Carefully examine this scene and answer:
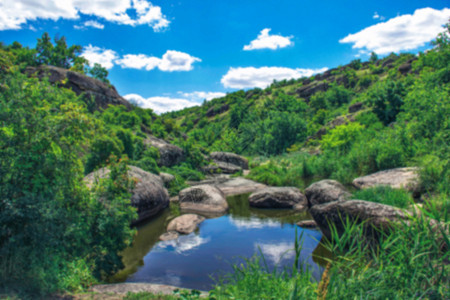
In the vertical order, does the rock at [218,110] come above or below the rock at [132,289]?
above

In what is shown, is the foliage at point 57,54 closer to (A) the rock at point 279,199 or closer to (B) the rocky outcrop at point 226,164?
(B) the rocky outcrop at point 226,164

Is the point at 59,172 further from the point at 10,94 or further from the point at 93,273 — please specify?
the point at 93,273

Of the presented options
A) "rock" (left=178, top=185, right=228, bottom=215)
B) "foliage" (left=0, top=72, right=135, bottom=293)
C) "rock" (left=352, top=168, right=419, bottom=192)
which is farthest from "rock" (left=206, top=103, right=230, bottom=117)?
"foliage" (left=0, top=72, right=135, bottom=293)

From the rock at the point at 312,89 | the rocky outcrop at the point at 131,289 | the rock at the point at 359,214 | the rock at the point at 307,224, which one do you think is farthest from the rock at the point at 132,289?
the rock at the point at 312,89

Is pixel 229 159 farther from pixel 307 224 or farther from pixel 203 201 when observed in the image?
pixel 307 224

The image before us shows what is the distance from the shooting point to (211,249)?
952cm

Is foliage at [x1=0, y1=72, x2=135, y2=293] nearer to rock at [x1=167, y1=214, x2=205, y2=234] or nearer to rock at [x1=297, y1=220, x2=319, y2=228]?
rock at [x1=167, y1=214, x2=205, y2=234]

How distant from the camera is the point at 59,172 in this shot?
5.72 meters

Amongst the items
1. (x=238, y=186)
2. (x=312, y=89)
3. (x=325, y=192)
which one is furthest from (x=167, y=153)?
(x=312, y=89)

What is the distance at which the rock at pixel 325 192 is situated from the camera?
44.0 ft

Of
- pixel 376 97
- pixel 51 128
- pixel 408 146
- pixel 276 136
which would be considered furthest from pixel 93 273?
pixel 276 136

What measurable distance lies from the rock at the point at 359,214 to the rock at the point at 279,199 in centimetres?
515

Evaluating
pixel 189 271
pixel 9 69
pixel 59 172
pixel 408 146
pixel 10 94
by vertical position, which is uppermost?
pixel 9 69

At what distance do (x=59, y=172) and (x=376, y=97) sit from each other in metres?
30.6
